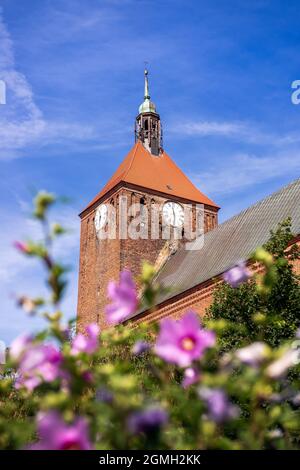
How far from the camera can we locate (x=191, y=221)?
29.2 m

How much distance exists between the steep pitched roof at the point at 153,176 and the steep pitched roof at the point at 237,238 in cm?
624

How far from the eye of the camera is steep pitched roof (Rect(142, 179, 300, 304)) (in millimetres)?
18475

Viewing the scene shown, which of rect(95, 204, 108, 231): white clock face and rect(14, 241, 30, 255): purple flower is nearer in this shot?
rect(14, 241, 30, 255): purple flower

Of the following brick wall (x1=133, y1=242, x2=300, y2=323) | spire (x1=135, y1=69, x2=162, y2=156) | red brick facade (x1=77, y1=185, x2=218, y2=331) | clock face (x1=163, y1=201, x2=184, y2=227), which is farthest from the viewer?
spire (x1=135, y1=69, x2=162, y2=156)

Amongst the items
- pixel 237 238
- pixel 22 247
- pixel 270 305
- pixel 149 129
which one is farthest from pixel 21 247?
pixel 149 129

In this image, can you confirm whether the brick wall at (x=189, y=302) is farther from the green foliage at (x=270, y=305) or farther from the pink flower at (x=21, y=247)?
the pink flower at (x=21, y=247)

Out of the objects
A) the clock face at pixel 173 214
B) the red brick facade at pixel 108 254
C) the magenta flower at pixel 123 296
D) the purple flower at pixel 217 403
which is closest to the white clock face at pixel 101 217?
the red brick facade at pixel 108 254

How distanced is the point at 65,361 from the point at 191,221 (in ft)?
91.4

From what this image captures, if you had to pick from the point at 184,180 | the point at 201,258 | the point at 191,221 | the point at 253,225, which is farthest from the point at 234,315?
the point at 184,180

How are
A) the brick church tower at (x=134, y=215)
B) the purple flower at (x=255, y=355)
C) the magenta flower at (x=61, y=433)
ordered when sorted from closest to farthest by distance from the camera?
the magenta flower at (x=61, y=433)
the purple flower at (x=255, y=355)
the brick church tower at (x=134, y=215)

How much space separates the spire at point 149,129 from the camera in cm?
3209

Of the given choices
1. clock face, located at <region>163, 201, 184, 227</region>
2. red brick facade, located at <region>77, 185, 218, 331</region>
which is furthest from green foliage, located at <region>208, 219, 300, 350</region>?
clock face, located at <region>163, 201, 184, 227</region>

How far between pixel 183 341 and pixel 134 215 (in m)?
25.8

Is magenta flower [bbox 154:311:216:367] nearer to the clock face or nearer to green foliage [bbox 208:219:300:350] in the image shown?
green foliage [bbox 208:219:300:350]
